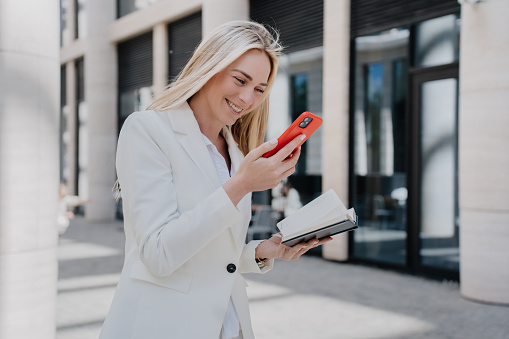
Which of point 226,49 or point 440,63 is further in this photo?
point 440,63

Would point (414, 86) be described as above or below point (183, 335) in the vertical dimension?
above

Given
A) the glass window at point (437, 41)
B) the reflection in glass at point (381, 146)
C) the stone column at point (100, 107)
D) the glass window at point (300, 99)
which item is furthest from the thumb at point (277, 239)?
the stone column at point (100, 107)

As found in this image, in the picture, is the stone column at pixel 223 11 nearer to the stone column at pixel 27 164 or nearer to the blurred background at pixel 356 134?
the blurred background at pixel 356 134

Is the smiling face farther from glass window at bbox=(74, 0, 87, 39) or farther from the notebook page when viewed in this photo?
glass window at bbox=(74, 0, 87, 39)

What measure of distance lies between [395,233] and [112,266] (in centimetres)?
468

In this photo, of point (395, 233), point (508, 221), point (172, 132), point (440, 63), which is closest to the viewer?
point (172, 132)

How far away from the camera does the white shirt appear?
1637 millimetres

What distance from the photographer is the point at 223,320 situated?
1603mm

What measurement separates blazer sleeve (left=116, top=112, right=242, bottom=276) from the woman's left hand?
45 cm

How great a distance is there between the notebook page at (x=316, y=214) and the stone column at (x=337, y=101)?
25.4 ft

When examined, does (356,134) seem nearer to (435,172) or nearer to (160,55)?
(435,172)

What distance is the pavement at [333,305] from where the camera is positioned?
207 inches

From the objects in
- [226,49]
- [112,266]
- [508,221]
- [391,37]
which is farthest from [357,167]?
[226,49]

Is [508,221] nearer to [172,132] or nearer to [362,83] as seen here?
[362,83]
